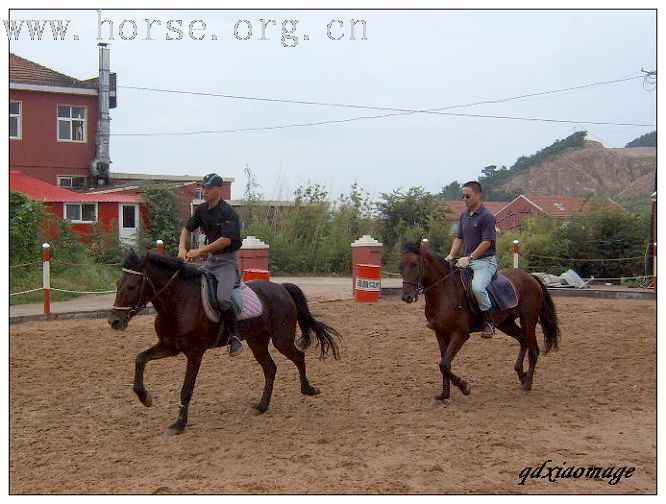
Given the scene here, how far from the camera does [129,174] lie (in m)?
27.9

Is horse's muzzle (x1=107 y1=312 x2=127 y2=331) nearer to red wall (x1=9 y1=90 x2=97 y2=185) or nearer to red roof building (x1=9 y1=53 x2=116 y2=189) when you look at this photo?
red roof building (x1=9 y1=53 x2=116 y2=189)

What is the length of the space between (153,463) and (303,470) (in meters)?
1.37

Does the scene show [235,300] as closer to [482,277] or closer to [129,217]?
[482,277]

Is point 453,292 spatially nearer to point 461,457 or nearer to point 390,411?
point 390,411

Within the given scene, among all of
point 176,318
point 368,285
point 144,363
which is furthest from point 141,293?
point 368,285

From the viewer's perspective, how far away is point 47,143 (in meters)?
26.7

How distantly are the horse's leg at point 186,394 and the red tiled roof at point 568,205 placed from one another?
19.6 m

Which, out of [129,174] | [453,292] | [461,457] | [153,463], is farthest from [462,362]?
[129,174]

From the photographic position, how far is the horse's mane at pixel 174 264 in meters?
7.83

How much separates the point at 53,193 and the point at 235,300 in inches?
713

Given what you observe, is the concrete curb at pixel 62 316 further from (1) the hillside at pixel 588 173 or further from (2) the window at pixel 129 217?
(1) the hillside at pixel 588 173

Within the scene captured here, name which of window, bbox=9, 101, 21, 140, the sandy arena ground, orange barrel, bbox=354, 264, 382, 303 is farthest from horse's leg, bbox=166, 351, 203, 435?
window, bbox=9, 101, 21, 140

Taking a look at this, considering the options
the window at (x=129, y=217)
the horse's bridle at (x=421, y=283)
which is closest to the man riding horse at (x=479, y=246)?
the horse's bridle at (x=421, y=283)

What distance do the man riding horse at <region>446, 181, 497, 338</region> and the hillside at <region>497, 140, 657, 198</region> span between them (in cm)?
5723
